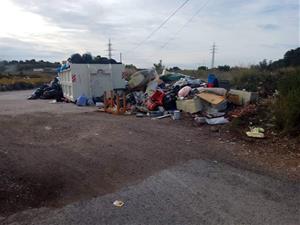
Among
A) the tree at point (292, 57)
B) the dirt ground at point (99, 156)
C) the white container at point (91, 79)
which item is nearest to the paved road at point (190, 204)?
the dirt ground at point (99, 156)

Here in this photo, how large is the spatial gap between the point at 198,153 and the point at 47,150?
3.06 m

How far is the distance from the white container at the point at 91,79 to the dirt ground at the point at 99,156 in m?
6.32

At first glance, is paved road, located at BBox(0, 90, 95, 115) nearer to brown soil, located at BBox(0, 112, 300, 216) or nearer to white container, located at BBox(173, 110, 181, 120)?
brown soil, located at BBox(0, 112, 300, 216)

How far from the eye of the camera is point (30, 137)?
27.5 ft

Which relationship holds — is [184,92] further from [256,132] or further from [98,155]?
[98,155]

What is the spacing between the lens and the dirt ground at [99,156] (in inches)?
193

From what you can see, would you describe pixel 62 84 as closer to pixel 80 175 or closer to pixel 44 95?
pixel 44 95

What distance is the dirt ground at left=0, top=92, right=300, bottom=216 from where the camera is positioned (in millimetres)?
4899

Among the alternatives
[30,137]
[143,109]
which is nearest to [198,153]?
[30,137]

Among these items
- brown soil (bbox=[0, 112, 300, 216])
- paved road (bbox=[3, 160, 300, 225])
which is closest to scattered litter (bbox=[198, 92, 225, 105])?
brown soil (bbox=[0, 112, 300, 216])

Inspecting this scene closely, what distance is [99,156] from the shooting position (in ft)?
21.6

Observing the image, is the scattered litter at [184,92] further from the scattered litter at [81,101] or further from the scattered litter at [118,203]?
the scattered litter at [118,203]

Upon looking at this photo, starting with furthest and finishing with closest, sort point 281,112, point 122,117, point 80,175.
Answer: point 122,117
point 281,112
point 80,175

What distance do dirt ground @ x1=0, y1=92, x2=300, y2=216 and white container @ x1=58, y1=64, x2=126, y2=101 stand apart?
20.7 feet
